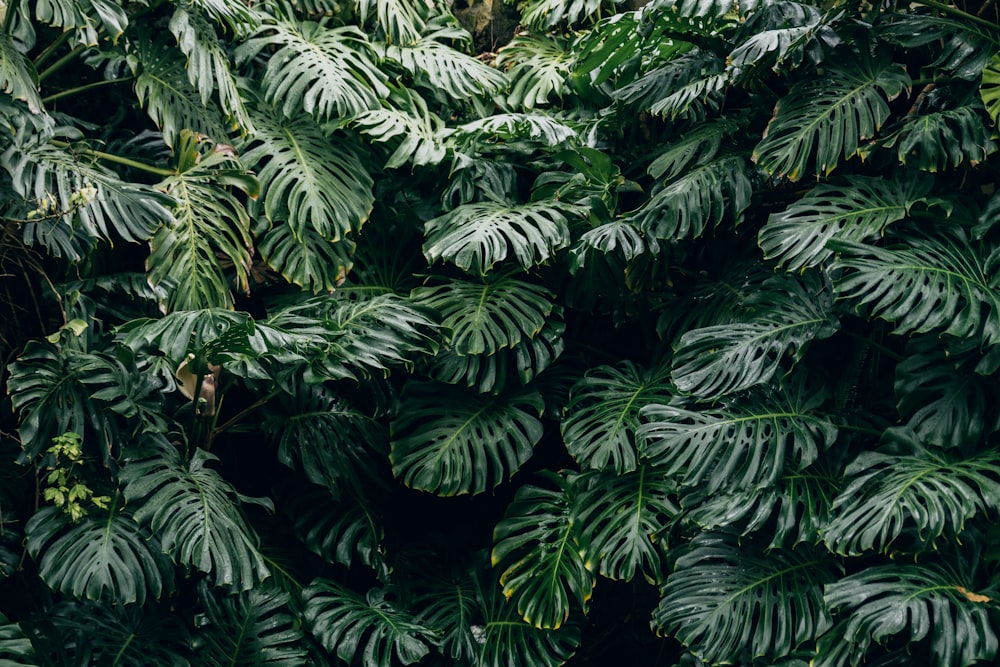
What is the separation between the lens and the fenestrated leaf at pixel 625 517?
2.47 meters

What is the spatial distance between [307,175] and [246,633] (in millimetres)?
1288

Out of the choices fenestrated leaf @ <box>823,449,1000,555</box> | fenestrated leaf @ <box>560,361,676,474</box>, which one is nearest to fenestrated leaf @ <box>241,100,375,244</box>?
fenestrated leaf @ <box>560,361,676,474</box>

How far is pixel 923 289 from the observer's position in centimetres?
211

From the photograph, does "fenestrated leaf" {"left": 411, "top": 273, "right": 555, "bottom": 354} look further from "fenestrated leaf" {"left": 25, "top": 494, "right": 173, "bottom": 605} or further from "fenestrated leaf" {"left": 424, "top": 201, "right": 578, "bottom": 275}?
"fenestrated leaf" {"left": 25, "top": 494, "right": 173, "bottom": 605}

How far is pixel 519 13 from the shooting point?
4.02 meters

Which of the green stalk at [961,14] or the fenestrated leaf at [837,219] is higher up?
the green stalk at [961,14]

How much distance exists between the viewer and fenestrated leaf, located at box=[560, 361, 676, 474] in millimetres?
2582

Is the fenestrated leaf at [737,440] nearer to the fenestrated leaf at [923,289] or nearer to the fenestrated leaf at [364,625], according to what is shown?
the fenestrated leaf at [923,289]

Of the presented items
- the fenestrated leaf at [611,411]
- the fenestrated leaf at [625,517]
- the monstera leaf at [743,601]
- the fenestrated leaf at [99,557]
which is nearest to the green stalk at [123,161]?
the fenestrated leaf at [99,557]

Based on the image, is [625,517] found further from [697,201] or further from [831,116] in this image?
[831,116]

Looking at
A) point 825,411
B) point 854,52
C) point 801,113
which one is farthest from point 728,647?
point 854,52

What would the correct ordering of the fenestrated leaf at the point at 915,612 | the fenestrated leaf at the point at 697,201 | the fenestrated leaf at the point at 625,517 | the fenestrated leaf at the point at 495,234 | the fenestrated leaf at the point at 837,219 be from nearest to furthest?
the fenestrated leaf at the point at 915,612
the fenestrated leaf at the point at 837,219
the fenestrated leaf at the point at 625,517
the fenestrated leaf at the point at 697,201
the fenestrated leaf at the point at 495,234

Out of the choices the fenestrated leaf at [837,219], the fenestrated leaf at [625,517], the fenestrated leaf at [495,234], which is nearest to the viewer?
the fenestrated leaf at [837,219]

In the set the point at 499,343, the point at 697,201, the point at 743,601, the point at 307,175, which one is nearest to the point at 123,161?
the point at 307,175
